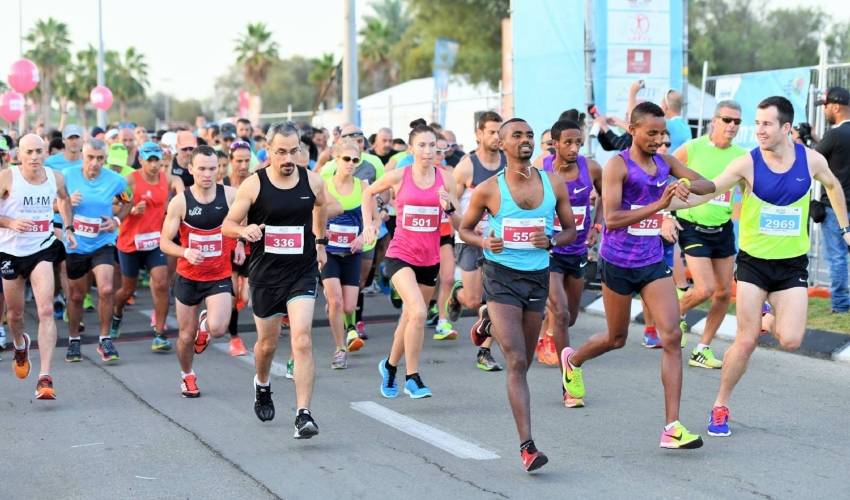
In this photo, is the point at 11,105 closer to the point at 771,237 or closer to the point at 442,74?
the point at 442,74

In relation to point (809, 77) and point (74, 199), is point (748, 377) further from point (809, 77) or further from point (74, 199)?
point (74, 199)

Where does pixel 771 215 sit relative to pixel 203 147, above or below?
below

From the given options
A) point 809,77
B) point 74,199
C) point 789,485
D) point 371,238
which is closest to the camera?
point 789,485

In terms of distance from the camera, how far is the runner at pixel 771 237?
268 inches

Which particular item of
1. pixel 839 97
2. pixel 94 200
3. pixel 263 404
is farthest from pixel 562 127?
pixel 94 200

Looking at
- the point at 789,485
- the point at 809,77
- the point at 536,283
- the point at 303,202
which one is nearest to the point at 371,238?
the point at 303,202

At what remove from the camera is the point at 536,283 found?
650 cm

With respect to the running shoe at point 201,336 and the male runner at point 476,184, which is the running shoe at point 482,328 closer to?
the male runner at point 476,184

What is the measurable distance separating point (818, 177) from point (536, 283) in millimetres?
2099

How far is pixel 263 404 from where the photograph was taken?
7277mm

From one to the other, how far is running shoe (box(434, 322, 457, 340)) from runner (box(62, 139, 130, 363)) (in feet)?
10.7

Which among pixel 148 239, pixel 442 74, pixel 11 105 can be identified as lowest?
pixel 148 239

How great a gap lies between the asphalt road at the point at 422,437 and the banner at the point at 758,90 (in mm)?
4364

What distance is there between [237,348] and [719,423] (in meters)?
5.36
